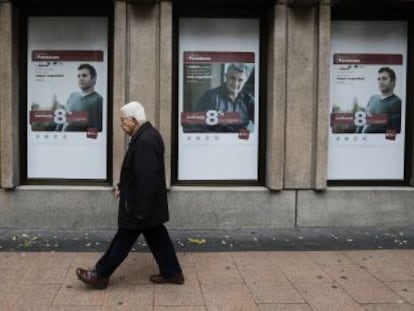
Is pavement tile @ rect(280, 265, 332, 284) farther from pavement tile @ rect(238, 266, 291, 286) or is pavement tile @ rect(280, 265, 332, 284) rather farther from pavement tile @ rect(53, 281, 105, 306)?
pavement tile @ rect(53, 281, 105, 306)

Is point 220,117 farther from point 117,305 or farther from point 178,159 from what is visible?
point 117,305

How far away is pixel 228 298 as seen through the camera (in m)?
5.59

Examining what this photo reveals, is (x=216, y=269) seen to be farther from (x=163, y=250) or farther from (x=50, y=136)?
(x=50, y=136)

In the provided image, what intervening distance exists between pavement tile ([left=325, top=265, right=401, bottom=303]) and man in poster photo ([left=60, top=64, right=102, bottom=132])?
13.0 feet

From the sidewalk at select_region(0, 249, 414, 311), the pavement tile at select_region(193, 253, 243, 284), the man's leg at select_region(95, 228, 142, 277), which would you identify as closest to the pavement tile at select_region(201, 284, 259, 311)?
the sidewalk at select_region(0, 249, 414, 311)

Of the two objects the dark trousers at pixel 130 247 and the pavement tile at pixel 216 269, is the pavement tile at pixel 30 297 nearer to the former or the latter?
the dark trousers at pixel 130 247

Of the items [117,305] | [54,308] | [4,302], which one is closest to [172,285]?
[117,305]

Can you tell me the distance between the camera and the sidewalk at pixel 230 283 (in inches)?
213

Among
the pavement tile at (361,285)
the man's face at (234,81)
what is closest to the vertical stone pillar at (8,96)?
the man's face at (234,81)

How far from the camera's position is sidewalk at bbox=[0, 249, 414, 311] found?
17.7 ft

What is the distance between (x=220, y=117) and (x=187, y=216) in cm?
153

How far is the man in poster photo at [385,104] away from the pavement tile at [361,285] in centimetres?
288

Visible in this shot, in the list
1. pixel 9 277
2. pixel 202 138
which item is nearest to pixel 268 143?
pixel 202 138

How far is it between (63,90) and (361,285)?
16.3 ft
